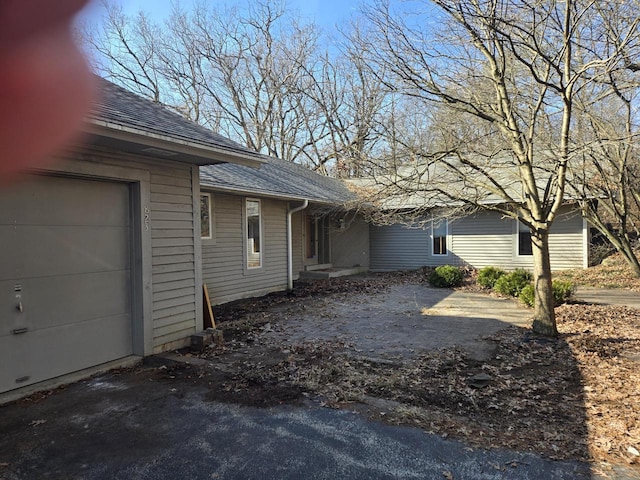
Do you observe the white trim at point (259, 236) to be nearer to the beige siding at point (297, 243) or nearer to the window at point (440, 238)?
the beige siding at point (297, 243)

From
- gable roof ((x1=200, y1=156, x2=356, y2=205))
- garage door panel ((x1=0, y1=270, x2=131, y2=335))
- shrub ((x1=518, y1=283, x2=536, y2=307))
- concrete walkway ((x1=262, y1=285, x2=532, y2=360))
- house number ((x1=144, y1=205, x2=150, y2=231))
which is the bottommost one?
concrete walkway ((x1=262, y1=285, x2=532, y2=360))

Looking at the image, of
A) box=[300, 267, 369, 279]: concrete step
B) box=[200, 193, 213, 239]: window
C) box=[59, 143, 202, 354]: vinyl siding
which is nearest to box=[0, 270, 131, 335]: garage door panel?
box=[59, 143, 202, 354]: vinyl siding

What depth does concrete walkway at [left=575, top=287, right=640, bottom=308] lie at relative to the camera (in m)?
9.36

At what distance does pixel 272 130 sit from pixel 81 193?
84.1 feet

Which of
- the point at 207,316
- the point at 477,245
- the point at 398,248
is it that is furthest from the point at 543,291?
the point at 398,248

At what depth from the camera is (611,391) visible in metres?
4.13

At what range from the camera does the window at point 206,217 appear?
9.52m

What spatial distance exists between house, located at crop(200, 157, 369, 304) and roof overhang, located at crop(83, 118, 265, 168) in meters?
1.70

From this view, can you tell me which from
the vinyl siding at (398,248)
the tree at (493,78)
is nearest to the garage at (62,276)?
the tree at (493,78)

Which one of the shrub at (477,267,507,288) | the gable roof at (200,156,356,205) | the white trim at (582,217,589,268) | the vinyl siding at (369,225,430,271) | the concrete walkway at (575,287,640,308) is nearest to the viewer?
the concrete walkway at (575,287,640,308)

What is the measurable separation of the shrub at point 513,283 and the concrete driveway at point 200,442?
26.7 feet

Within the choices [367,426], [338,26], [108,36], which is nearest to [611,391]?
[367,426]

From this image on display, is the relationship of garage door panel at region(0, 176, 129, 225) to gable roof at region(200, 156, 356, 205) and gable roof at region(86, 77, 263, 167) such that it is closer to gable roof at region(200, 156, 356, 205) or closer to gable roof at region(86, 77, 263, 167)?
gable roof at region(86, 77, 263, 167)

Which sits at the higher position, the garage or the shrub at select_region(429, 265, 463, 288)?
the garage
